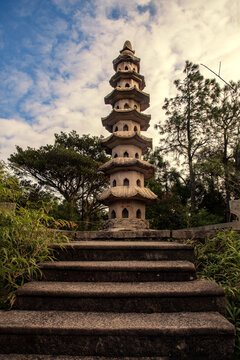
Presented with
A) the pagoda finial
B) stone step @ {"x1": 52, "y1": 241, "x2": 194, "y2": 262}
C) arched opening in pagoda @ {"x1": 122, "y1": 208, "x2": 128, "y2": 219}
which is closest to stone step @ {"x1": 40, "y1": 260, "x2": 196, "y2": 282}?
stone step @ {"x1": 52, "y1": 241, "x2": 194, "y2": 262}

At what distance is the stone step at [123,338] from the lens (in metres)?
1.47

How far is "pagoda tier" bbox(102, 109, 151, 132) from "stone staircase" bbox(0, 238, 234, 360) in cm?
1188

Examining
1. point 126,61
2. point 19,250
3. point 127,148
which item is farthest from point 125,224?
point 126,61

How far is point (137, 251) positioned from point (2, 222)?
58.8 inches

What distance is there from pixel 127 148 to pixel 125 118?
1.91 m

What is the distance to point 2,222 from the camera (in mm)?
2363

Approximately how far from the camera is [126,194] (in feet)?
39.3

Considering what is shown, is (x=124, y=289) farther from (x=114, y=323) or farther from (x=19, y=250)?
(x=19, y=250)

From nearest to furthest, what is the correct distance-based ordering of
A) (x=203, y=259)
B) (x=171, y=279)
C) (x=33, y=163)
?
(x=171, y=279) → (x=203, y=259) → (x=33, y=163)

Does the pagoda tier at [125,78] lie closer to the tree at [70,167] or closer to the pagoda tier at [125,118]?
the pagoda tier at [125,118]

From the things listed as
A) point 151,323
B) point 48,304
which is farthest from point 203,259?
point 48,304

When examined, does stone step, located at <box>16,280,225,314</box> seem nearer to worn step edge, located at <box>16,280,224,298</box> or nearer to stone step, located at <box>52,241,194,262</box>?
worn step edge, located at <box>16,280,224,298</box>

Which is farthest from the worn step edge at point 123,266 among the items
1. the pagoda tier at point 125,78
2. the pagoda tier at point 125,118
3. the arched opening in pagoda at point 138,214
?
the pagoda tier at point 125,78

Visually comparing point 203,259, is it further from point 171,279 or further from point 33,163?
point 33,163
